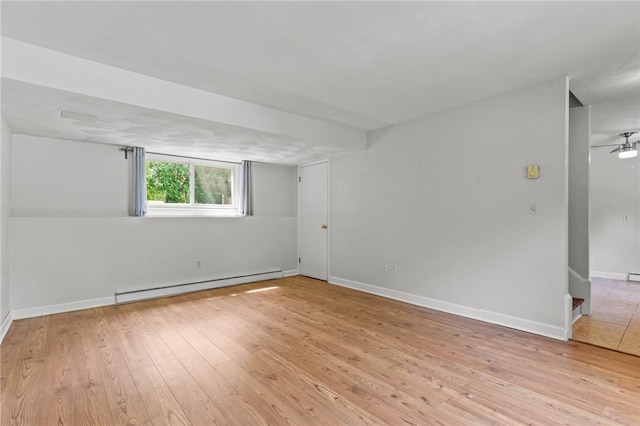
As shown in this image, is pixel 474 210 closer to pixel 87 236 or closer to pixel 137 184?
pixel 137 184

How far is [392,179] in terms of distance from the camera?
4.39 metres

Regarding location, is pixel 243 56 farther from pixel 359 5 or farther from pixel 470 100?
pixel 470 100

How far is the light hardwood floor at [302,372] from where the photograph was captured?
70.3 inches

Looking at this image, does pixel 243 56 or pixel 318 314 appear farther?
pixel 318 314

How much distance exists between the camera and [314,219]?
573 cm

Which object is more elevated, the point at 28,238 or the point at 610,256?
the point at 28,238

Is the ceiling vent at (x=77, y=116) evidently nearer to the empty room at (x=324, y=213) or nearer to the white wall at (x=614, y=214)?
the empty room at (x=324, y=213)

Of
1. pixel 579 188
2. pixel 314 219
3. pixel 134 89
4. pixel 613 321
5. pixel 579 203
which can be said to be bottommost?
pixel 613 321

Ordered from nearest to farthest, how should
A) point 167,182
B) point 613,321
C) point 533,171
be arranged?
point 533,171 → point 613,321 → point 167,182

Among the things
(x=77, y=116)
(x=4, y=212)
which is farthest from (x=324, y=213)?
(x=4, y=212)

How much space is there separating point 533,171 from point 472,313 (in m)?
1.64

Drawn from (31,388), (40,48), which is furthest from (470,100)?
(31,388)

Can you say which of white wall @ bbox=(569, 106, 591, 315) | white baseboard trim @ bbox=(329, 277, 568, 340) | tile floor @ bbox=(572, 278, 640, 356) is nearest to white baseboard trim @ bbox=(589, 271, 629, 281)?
tile floor @ bbox=(572, 278, 640, 356)

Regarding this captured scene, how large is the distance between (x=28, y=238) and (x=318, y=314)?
3427mm
